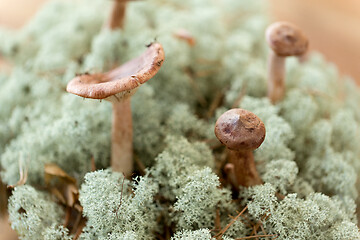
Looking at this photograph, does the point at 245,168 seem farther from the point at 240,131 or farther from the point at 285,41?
the point at 285,41

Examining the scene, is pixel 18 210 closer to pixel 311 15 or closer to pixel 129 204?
pixel 129 204

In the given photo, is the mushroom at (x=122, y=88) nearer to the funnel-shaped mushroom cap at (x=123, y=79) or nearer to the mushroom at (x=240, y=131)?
the funnel-shaped mushroom cap at (x=123, y=79)

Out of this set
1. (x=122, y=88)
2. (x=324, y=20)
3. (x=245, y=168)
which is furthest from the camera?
(x=324, y=20)

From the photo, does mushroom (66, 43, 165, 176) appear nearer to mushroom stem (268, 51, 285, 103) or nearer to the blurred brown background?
mushroom stem (268, 51, 285, 103)

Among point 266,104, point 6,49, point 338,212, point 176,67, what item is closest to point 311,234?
point 338,212

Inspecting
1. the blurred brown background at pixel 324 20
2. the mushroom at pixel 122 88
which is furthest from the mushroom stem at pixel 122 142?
the blurred brown background at pixel 324 20

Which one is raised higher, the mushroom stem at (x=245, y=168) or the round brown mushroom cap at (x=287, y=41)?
the round brown mushroom cap at (x=287, y=41)

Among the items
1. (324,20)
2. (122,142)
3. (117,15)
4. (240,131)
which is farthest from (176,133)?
(324,20)
